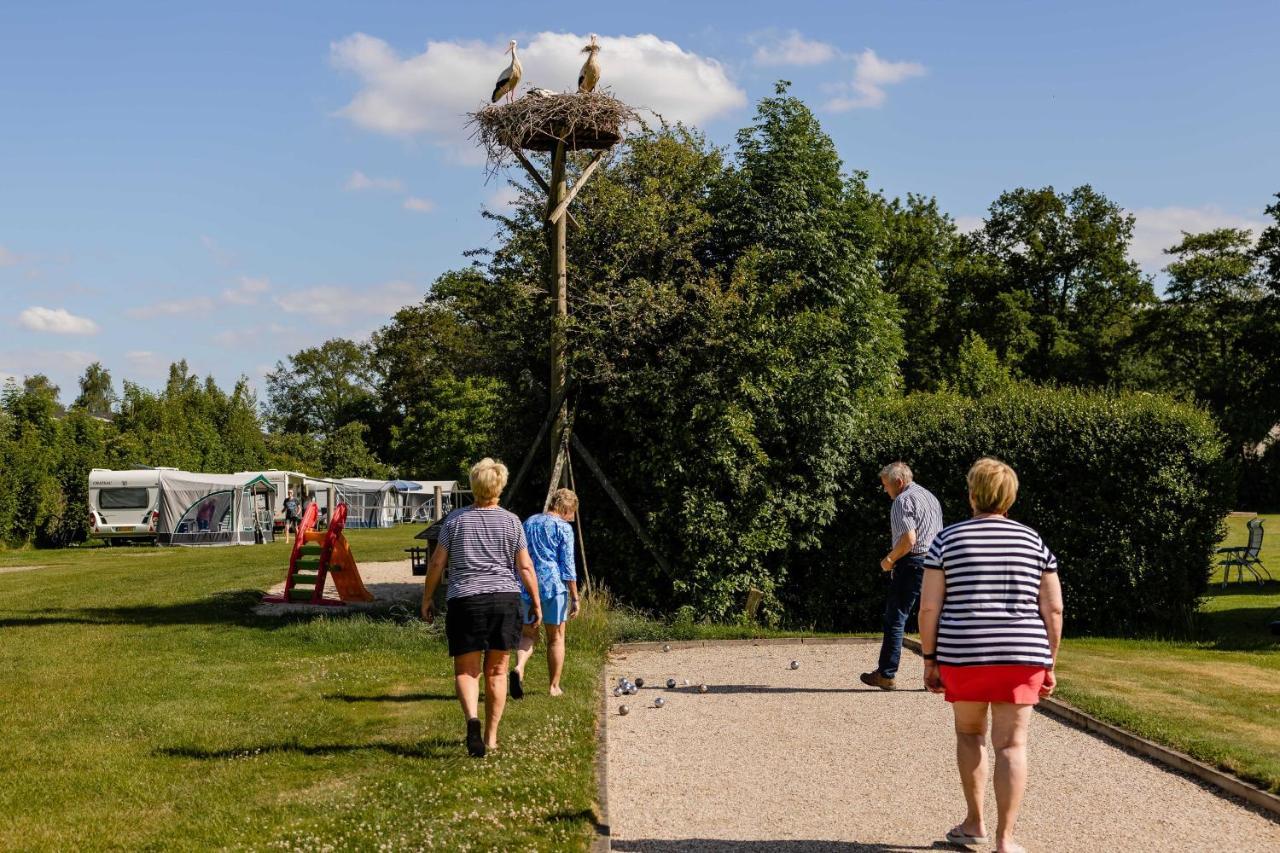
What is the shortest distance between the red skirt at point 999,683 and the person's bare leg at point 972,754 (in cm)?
9

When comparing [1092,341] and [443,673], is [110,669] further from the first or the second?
[1092,341]

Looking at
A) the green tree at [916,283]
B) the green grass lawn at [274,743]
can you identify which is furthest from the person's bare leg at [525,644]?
the green tree at [916,283]

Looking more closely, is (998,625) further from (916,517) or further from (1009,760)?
(916,517)

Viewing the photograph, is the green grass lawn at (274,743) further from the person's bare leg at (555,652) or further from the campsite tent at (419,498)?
the campsite tent at (419,498)

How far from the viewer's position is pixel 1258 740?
7.40 m

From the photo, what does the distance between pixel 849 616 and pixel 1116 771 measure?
764 centimetres

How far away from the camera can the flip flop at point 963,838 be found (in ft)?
17.2

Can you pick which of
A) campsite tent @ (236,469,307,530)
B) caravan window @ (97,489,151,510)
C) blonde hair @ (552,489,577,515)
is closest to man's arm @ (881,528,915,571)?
blonde hair @ (552,489,577,515)

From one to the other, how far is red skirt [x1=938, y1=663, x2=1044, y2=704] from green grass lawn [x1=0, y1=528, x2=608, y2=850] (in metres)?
1.99

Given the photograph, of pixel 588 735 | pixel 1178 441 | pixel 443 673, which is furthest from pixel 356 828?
pixel 1178 441

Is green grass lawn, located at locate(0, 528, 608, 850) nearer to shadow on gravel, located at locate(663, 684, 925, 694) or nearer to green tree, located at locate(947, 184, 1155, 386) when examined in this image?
shadow on gravel, located at locate(663, 684, 925, 694)

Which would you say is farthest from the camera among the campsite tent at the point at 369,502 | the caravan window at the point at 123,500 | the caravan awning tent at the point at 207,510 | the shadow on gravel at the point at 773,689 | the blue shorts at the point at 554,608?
the campsite tent at the point at 369,502

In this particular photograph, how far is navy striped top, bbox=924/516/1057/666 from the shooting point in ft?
15.8

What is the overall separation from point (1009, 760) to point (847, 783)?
189cm
